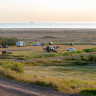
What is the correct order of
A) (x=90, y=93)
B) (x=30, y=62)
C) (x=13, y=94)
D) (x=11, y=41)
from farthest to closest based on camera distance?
(x=11, y=41) → (x=30, y=62) → (x=90, y=93) → (x=13, y=94)

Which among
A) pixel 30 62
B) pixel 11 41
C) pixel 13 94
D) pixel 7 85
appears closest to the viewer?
pixel 13 94

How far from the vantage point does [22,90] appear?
42.1 feet

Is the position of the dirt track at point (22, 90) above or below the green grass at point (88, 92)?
above

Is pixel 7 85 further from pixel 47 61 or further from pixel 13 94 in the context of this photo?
pixel 47 61

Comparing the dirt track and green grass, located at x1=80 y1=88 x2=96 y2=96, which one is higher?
the dirt track

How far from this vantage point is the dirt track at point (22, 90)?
12211 mm

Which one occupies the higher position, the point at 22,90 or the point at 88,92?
the point at 22,90

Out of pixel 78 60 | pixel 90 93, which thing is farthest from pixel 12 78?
pixel 78 60

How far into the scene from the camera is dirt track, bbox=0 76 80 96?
12211 mm

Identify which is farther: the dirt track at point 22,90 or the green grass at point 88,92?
the green grass at point 88,92

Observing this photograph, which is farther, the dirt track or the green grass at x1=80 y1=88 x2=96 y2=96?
the green grass at x1=80 y1=88 x2=96 y2=96

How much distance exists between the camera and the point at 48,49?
58125 millimetres

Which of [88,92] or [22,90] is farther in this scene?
[88,92]

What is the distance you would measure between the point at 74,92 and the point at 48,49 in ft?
147
